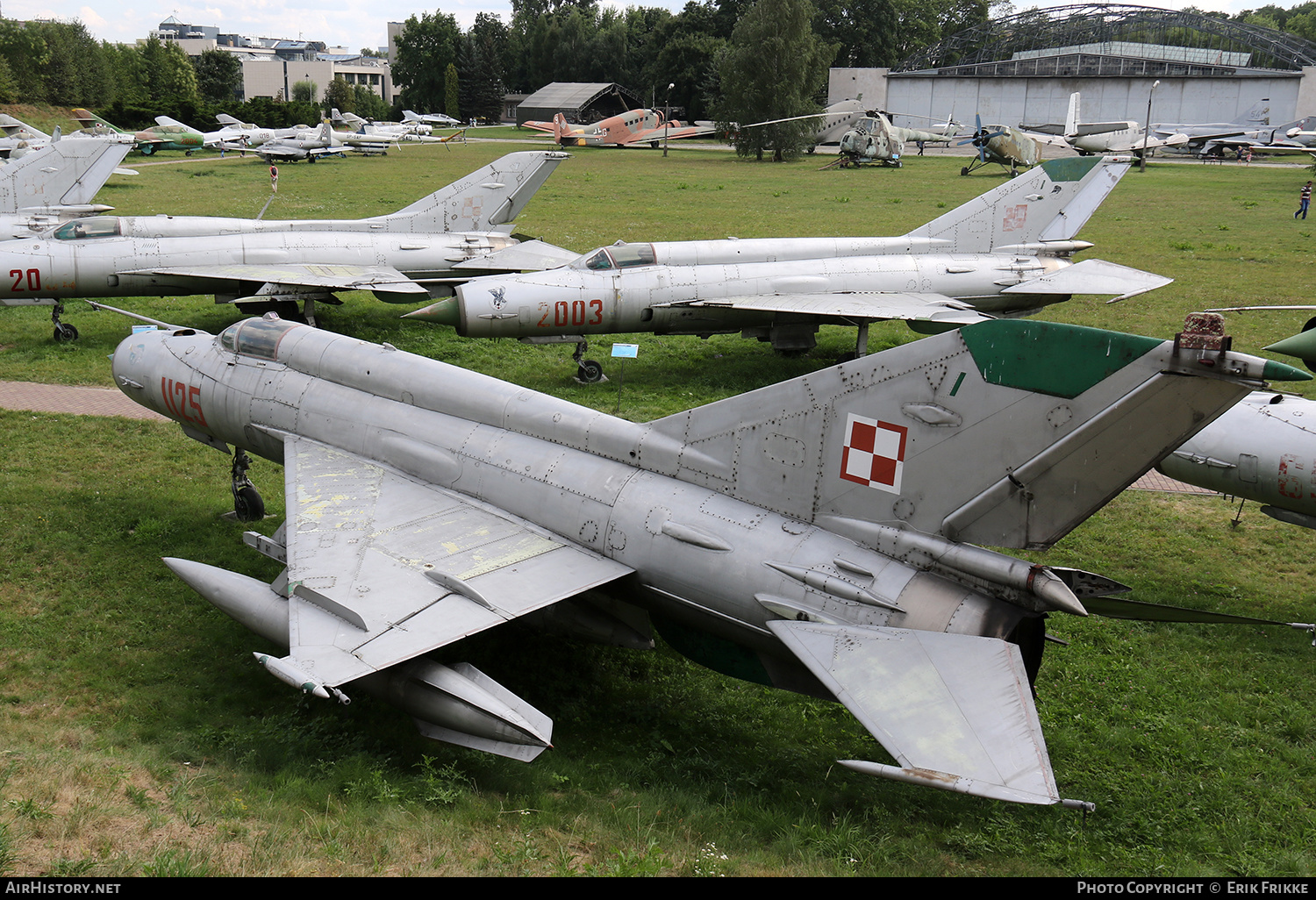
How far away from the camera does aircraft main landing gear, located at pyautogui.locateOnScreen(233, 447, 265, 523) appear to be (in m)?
12.9

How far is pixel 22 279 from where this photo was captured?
19953mm

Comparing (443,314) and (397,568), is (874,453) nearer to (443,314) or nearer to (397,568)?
(397,568)

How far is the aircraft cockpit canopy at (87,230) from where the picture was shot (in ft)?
68.0

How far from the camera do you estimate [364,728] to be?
8.65 m

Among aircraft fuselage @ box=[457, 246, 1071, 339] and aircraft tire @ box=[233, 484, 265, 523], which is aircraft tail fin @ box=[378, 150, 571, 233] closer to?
aircraft fuselage @ box=[457, 246, 1071, 339]

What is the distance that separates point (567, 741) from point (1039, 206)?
17.7m

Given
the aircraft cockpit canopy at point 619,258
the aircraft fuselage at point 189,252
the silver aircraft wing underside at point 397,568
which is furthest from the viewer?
the aircraft fuselage at point 189,252

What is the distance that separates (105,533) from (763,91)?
62.1m

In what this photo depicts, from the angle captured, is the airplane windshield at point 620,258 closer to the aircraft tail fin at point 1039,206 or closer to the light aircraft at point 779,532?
the aircraft tail fin at point 1039,206

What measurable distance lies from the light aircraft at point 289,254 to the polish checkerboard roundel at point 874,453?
1495 centimetres

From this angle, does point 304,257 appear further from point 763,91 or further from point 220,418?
point 763,91

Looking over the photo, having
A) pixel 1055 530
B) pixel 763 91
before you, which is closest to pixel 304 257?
pixel 1055 530

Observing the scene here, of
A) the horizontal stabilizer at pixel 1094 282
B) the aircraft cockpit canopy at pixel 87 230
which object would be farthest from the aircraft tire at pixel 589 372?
the aircraft cockpit canopy at pixel 87 230

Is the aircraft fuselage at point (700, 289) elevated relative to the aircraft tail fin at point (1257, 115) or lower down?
lower down
